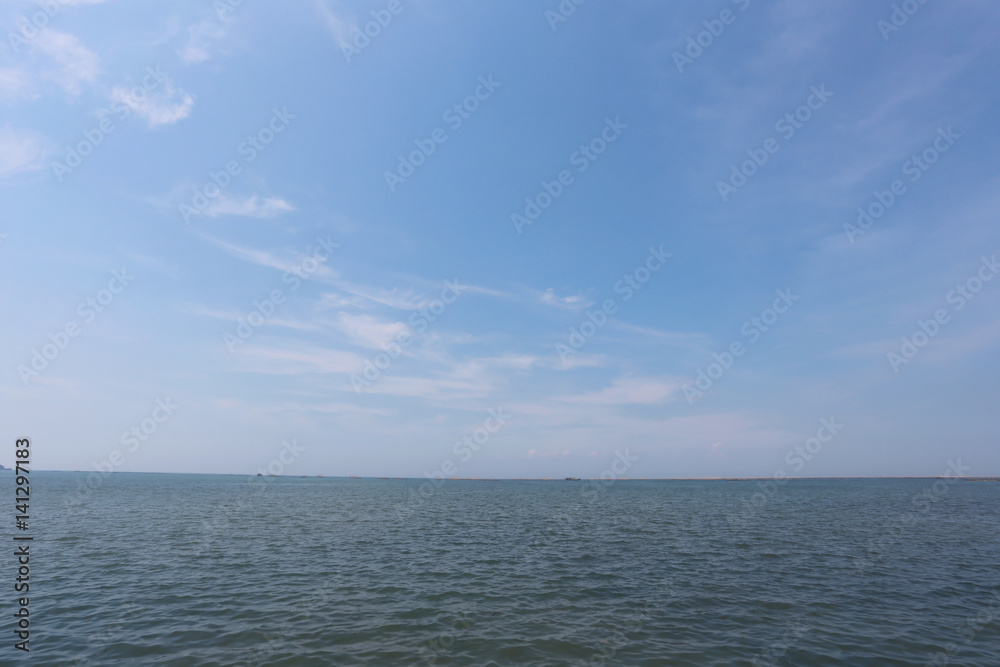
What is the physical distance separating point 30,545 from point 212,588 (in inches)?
1004

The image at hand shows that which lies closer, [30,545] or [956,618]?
[956,618]

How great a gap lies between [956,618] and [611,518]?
4142cm

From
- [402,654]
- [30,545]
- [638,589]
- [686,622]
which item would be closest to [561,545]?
[638,589]

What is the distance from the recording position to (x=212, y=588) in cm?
2559

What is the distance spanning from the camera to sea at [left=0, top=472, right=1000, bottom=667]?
696 inches

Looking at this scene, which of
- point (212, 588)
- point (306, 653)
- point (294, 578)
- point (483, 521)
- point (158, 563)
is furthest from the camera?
point (483, 521)

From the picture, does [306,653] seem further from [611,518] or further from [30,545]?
[611,518]

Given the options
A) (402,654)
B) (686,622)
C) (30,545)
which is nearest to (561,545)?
(686,622)

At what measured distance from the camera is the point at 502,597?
24359 millimetres

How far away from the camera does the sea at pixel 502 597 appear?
1767 centimetres

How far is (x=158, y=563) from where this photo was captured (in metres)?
31.3

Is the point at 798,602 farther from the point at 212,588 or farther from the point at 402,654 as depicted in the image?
the point at 212,588

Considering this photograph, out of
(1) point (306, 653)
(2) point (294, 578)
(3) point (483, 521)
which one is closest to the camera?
(1) point (306, 653)

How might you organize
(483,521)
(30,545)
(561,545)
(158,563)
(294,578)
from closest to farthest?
(294,578) < (158,563) < (30,545) < (561,545) < (483,521)
